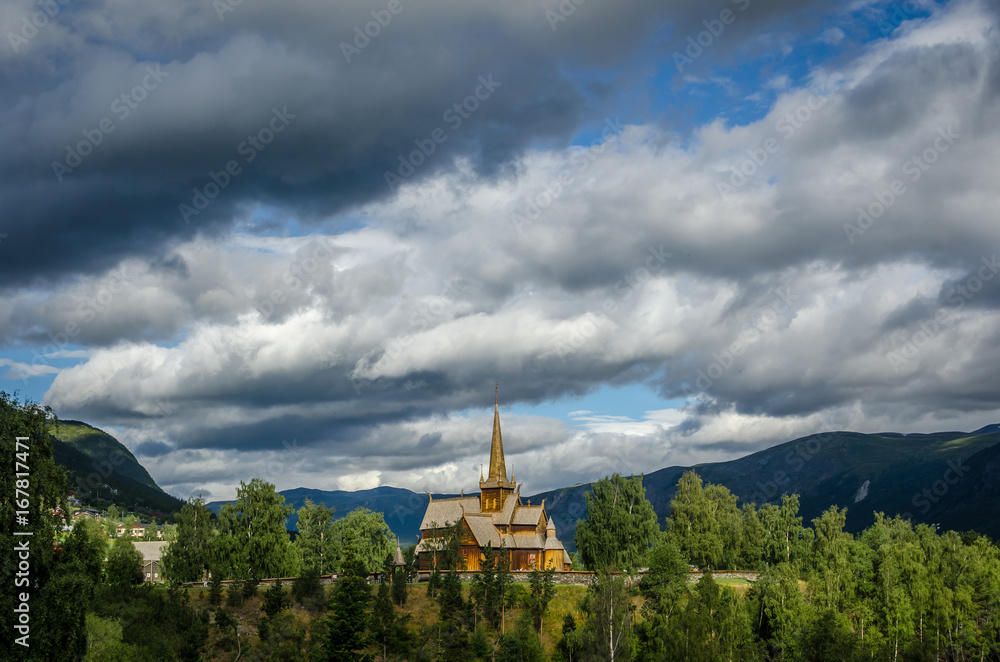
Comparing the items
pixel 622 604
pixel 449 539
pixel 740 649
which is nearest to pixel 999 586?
pixel 740 649

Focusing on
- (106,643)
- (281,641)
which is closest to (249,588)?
(281,641)

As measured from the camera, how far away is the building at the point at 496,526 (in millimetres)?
108062

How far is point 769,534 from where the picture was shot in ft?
332

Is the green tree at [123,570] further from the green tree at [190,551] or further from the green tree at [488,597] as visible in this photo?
the green tree at [488,597]

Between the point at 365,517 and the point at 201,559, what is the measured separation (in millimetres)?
40062

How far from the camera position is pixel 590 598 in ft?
266

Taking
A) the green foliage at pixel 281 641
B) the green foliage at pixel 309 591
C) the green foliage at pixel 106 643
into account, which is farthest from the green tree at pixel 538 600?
the green foliage at pixel 106 643

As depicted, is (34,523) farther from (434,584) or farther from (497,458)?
(497,458)

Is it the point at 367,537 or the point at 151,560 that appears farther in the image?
the point at 151,560

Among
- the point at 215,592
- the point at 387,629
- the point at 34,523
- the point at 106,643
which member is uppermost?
the point at 34,523

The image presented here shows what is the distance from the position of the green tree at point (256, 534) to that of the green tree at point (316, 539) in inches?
515

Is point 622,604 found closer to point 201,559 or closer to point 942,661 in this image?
point 942,661

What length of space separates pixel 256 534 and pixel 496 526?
36.4 m

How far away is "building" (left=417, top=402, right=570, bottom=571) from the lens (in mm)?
108062
